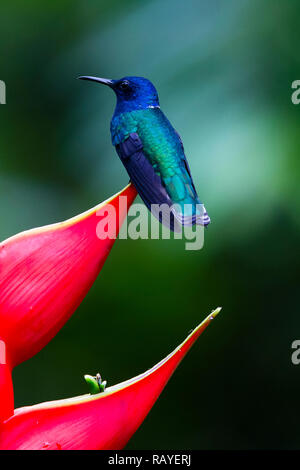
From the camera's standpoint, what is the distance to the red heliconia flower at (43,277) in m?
0.52

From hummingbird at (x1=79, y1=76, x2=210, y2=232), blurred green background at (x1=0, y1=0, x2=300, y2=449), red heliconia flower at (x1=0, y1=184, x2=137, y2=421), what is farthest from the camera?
blurred green background at (x1=0, y1=0, x2=300, y2=449)

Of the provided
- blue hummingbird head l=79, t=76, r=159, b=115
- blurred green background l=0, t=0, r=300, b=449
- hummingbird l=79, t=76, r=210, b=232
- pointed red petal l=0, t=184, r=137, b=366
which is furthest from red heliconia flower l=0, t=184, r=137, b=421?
blurred green background l=0, t=0, r=300, b=449

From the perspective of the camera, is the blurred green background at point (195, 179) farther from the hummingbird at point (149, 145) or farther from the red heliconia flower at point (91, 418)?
the red heliconia flower at point (91, 418)

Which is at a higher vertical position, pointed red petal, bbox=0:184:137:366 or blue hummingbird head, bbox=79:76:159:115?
blue hummingbird head, bbox=79:76:159:115

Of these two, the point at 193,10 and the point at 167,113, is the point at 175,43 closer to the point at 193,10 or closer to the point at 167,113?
the point at 193,10

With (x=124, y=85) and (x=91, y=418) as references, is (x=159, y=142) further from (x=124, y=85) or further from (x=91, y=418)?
(x=91, y=418)

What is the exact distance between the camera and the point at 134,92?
776mm

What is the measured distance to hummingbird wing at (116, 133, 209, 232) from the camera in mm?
610

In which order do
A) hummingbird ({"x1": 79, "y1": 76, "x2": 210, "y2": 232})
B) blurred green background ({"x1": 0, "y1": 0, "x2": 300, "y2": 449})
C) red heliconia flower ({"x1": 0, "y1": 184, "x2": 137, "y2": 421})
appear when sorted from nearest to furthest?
red heliconia flower ({"x1": 0, "y1": 184, "x2": 137, "y2": 421}), hummingbird ({"x1": 79, "y1": 76, "x2": 210, "y2": 232}), blurred green background ({"x1": 0, "y1": 0, "x2": 300, "y2": 449})

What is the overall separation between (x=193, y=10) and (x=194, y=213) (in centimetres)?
80

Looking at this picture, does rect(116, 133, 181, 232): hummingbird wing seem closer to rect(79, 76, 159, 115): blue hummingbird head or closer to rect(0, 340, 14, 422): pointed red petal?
rect(79, 76, 159, 115): blue hummingbird head

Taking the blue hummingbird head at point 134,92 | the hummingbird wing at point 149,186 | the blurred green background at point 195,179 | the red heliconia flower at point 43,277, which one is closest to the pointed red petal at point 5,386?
the red heliconia flower at point 43,277

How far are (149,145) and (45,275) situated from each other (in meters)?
0.28

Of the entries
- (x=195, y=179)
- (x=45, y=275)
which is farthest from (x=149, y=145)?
(x=195, y=179)
